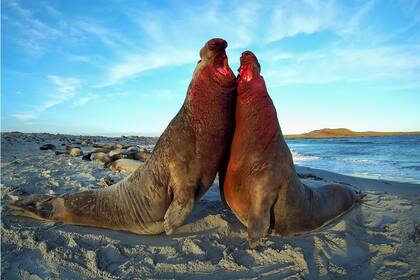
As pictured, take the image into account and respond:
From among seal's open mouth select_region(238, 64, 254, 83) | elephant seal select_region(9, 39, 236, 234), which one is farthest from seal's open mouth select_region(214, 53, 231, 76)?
seal's open mouth select_region(238, 64, 254, 83)

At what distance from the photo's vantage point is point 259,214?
11.9 ft

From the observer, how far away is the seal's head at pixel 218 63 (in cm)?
390

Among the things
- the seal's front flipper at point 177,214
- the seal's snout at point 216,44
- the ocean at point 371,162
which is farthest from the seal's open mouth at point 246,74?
the ocean at point 371,162

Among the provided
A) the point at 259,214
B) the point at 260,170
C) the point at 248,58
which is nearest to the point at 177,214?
the point at 259,214

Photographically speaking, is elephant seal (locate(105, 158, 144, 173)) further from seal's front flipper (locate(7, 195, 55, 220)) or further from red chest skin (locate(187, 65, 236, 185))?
red chest skin (locate(187, 65, 236, 185))

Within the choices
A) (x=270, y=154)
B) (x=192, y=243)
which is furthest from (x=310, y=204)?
(x=192, y=243)

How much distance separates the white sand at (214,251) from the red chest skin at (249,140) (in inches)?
18.5

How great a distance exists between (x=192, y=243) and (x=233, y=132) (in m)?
1.31

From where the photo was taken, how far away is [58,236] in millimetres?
3631

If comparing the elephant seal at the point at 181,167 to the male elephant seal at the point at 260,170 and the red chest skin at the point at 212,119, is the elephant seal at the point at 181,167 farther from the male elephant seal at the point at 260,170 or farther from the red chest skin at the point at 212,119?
the male elephant seal at the point at 260,170

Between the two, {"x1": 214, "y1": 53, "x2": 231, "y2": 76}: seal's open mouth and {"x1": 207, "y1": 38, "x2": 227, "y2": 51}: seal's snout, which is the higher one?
{"x1": 207, "y1": 38, "x2": 227, "y2": 51}: seal's snout

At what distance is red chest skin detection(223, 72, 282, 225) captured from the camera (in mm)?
3820

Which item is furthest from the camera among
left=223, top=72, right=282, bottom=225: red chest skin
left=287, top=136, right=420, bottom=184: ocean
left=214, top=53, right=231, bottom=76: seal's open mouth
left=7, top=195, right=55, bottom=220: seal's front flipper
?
left=287, top=136, right=420, bottom=184: ocean

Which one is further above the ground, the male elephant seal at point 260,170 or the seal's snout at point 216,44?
the seal's snout at point 216,44
